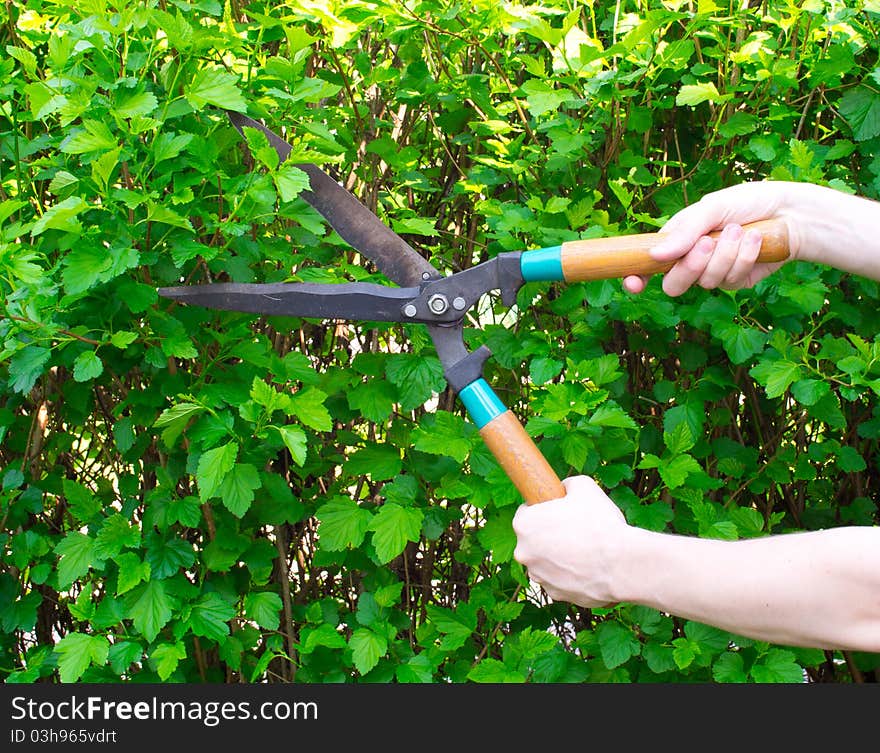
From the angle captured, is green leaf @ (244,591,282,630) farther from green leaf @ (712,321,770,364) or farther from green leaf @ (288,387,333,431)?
green leaf @ (712,321,770,364)

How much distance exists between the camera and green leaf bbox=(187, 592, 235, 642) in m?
1.74

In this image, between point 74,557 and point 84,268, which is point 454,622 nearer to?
point 74,557

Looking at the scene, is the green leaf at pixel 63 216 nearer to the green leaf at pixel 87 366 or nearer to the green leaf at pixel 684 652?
the green leaf at pixel 87 366

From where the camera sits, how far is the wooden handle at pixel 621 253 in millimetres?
1500


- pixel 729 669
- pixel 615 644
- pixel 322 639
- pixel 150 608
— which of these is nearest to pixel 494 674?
pixel 615 644

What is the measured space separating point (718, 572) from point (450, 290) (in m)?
0.66

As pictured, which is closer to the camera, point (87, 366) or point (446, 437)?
point (87, 366)

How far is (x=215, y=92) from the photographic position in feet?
4.98

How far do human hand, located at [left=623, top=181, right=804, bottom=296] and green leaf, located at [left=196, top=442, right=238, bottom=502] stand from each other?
2.38 feet

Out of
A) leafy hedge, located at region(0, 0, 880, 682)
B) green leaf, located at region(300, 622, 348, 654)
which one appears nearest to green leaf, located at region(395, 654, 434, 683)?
leafy hedge, located at region(0, 0, 880, 682)

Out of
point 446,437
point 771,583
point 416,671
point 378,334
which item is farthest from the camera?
point 378,334

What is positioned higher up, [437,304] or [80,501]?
[437,304]

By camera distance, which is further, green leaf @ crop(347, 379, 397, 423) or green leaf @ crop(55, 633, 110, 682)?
green leaf @ crop(347, 379, 397, 423)

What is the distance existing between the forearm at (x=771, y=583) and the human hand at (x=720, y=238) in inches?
19.2
